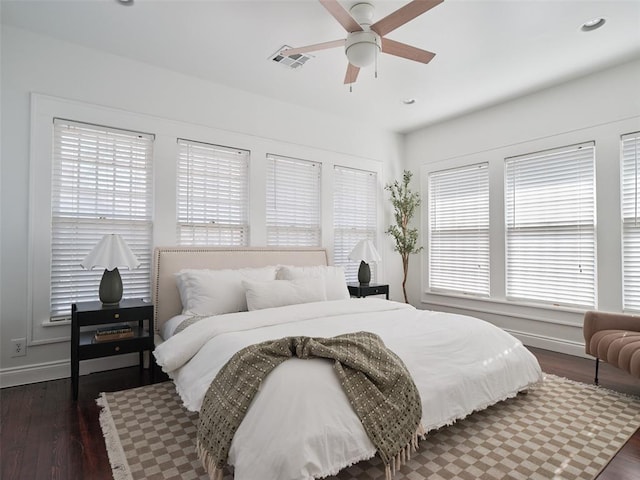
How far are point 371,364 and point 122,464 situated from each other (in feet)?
4.68

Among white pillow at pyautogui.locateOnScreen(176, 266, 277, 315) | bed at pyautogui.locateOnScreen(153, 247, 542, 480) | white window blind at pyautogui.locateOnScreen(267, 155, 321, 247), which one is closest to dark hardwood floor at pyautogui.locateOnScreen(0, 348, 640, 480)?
bed at pyautogui.locateOnScreen(153, 247, 542, 480)

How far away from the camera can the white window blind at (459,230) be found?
484cm

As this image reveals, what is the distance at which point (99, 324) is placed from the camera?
2.87 m

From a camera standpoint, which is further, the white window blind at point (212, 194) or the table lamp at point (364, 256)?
the table lamp at point (364, 256)

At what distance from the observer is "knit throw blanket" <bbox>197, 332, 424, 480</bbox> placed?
5.42ft

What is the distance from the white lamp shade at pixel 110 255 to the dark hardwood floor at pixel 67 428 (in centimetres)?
102

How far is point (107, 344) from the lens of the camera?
9.55 feet

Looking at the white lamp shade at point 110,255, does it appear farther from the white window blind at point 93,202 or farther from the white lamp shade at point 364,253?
the white lamp shade at point 364,253

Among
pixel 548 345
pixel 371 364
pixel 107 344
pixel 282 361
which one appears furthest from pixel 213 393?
pixel 548 345

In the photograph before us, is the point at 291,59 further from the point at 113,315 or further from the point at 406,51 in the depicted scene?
the point at 113,315

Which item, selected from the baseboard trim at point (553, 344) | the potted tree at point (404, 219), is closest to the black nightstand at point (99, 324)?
the potted tree at point (404, 219)

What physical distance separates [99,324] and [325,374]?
2117 mm

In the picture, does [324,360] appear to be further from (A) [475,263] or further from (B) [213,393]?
(A) [475,263]

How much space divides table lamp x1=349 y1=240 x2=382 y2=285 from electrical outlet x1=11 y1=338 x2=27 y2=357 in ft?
11.3
